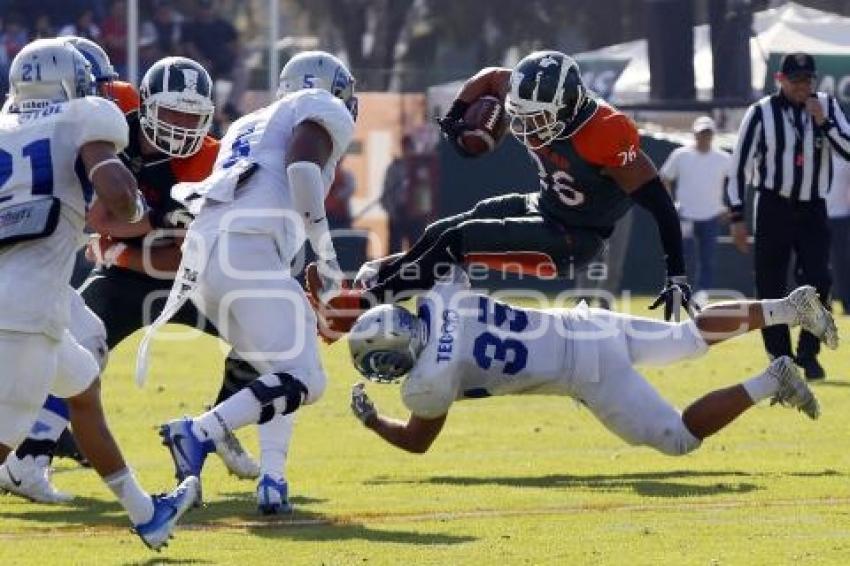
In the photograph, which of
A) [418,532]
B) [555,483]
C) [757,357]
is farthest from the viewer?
[757,357]

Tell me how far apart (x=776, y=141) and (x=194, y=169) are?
4482mm

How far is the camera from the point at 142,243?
856 centimetres

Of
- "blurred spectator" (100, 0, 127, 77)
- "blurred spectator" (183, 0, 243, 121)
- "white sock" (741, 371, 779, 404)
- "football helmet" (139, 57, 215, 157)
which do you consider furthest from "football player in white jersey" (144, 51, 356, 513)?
"blurred spectator" (183, 0, 243, 121)

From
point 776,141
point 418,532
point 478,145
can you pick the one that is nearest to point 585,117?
point 478,145

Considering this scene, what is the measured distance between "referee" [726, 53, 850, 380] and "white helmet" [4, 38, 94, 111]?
614 centimetres

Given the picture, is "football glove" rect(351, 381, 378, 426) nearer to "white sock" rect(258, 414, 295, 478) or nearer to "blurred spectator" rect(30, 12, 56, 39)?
"white sock" rect(258, 414, 295, 478)

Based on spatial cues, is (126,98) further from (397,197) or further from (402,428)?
(397,197)

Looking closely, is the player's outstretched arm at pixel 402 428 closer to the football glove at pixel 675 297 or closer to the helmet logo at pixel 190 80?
the football glove at pixel 675 297

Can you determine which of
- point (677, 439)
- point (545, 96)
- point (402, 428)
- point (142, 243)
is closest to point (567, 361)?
Result: point (677, 439)

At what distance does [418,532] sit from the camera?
7070 mm

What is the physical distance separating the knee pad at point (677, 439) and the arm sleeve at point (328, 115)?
177 cm

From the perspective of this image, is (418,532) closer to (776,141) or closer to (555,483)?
(555,483)

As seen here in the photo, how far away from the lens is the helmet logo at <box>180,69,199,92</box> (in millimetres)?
7824


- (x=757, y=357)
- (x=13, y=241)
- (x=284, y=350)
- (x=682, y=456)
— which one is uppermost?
(x=13, y=241)
